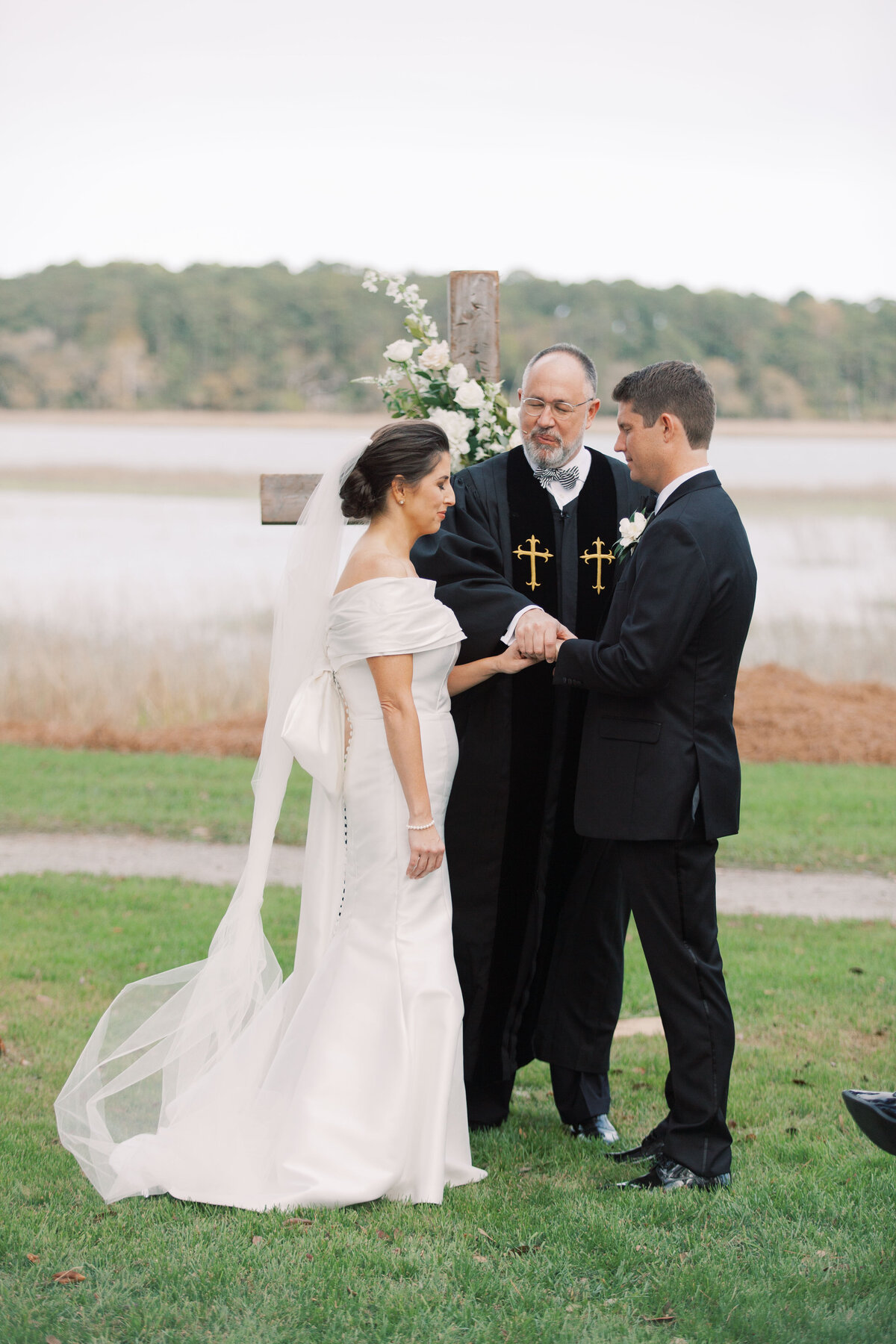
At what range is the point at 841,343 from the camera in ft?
98.5

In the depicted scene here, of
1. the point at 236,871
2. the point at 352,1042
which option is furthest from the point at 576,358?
the point at 236,871

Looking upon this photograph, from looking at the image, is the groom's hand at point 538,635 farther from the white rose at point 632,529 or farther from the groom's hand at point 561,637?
the white rose at point 632,529

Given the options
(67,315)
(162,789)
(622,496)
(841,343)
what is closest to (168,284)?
(67,315)

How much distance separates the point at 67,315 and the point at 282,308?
5.44m

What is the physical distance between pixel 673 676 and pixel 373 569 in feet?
3.01

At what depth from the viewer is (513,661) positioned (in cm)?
404

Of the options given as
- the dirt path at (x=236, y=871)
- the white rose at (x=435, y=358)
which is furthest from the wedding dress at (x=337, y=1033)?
the dirt path at (x=236, y=871)

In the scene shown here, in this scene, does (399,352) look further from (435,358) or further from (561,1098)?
(561,1098)

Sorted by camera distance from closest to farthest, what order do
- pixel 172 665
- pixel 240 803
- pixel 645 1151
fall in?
pixel 645 1151 → pixel 240 803 → pixel 172 665

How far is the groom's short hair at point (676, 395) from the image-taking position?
3.64m

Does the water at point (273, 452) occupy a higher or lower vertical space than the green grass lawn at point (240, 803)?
higher

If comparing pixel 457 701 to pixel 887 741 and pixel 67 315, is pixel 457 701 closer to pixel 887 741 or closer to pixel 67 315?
pixel 887 741

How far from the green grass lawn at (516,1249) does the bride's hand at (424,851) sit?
3.06 ft

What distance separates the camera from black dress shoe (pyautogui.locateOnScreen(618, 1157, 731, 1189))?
3.75 m
